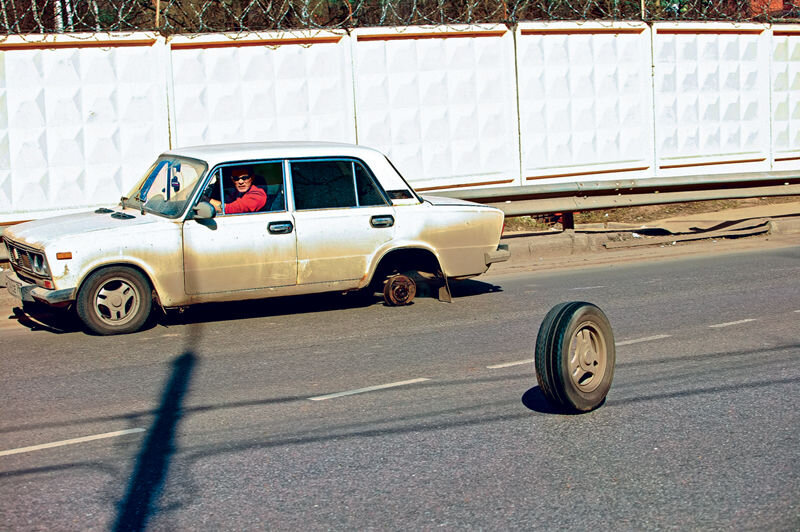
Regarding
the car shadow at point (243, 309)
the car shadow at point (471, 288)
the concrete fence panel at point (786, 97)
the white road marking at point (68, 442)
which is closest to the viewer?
the white road marking at point (68, 442)

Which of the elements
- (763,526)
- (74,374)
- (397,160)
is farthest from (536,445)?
(397,160)

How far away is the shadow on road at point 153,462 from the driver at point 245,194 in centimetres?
227

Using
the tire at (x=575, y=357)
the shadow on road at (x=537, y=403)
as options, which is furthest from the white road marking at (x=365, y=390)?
the tire at (x=575, y=357)

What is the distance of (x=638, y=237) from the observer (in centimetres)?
1455

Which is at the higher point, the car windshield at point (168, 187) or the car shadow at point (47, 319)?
the car windshield at point (168, 187)

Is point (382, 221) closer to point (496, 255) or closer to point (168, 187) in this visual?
point (496, 255)

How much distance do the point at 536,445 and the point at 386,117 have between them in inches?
330

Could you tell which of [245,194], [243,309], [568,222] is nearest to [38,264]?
[245,194]

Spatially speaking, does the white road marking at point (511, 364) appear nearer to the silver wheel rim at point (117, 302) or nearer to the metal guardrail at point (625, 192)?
the silver wheel rim at point (117, 302)

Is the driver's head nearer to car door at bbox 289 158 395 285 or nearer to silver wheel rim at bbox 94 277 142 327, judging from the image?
car door at bbox 289 158 395 285

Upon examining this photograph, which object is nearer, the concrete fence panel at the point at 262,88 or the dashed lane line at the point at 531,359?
the dashed lane line at the point at 531,359

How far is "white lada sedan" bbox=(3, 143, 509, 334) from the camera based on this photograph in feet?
28.4

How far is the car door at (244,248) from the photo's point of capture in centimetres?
892

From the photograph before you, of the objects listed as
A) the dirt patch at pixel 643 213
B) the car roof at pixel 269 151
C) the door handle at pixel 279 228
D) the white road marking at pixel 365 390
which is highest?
the car roof at pixel 269 151
